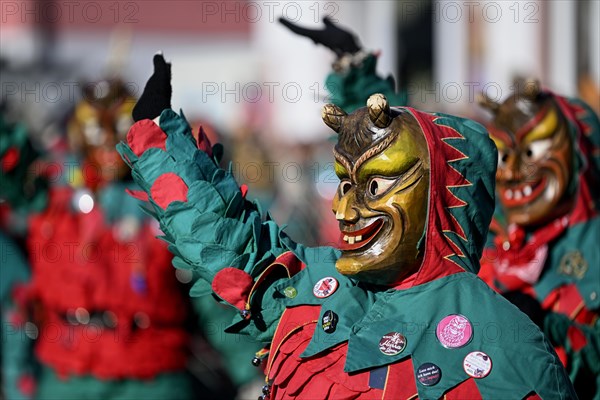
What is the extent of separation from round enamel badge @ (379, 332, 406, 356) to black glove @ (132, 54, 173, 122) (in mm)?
990

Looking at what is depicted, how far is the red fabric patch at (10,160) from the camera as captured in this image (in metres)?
5.60

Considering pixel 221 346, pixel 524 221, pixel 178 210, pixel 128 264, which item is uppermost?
pixel 178 210

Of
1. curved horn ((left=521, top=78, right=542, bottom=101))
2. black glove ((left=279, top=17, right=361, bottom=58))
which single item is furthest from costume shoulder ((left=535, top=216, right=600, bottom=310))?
black glove ((left=279, top=17, right=361, bottom=58))

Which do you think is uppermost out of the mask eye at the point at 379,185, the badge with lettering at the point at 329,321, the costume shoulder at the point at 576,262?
the mask eye at the point at 379,185

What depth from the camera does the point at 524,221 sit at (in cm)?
418

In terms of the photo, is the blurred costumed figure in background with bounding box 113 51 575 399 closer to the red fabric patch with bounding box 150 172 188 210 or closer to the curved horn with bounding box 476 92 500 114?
the red fabric patch with bounding box 150 172 188 210

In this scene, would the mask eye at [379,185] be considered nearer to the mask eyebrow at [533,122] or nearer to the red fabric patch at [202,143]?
the red fabric patch at [202,143]

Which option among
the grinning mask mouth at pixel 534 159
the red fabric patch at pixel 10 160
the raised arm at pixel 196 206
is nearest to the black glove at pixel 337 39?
the grinning mask mouth at pixel 534 159

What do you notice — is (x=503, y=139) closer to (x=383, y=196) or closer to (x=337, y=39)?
(x=337, y=39)

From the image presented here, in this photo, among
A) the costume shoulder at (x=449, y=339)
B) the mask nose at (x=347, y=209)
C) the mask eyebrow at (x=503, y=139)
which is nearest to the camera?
the costume shoulder at (x=449, y=339)

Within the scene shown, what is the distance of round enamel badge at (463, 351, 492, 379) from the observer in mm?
2502

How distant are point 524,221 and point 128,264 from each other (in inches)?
81.8

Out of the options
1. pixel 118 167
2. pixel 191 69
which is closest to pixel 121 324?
pixel 118 167

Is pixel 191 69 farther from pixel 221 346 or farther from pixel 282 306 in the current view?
pixel 282 306
